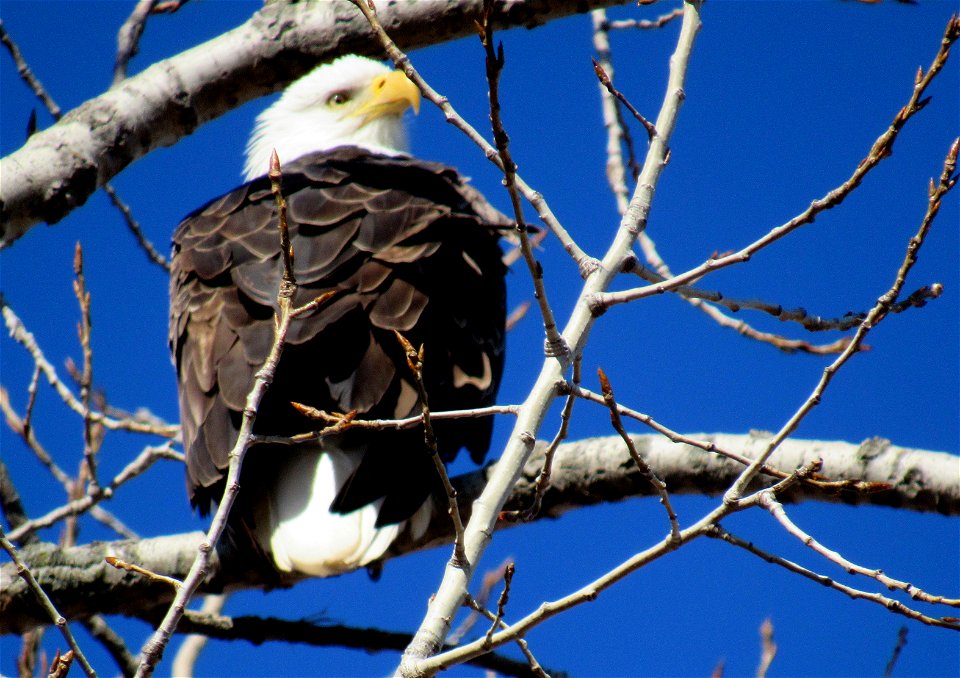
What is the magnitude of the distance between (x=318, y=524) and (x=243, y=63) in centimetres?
127

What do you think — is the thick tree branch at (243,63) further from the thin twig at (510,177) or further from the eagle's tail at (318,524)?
the thin twig at (510,177)

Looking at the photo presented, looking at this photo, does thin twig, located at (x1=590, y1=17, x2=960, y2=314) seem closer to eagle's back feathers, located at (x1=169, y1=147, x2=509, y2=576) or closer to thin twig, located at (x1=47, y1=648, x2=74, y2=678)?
thin twig, located at (x1=47, y1=648, x2=74, y2=678)

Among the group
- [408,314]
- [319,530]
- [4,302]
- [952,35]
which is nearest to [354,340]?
[408,314]

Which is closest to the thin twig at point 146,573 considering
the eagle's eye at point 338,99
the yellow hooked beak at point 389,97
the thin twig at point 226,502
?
the thin twig at point 226,502

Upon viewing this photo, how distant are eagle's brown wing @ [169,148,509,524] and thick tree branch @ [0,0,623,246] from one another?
1.54 ft

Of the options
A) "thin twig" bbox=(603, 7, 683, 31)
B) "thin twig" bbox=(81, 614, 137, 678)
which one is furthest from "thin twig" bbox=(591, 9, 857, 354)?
"thin twig" bbox=(81, 614, 137, 678)

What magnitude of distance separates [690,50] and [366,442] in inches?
57.8

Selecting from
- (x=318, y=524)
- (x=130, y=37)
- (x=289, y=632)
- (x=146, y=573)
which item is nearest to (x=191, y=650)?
A: (x=289, y=632)


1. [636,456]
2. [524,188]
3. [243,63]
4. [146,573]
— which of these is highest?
[243,63]

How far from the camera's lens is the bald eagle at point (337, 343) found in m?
3.01

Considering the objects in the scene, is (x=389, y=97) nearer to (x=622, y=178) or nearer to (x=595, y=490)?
(x=622, y=178)

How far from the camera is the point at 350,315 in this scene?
3135 millimetres

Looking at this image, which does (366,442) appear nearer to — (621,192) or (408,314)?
(408,314)

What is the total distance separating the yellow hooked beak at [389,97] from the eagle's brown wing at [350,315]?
1245 millimetres
